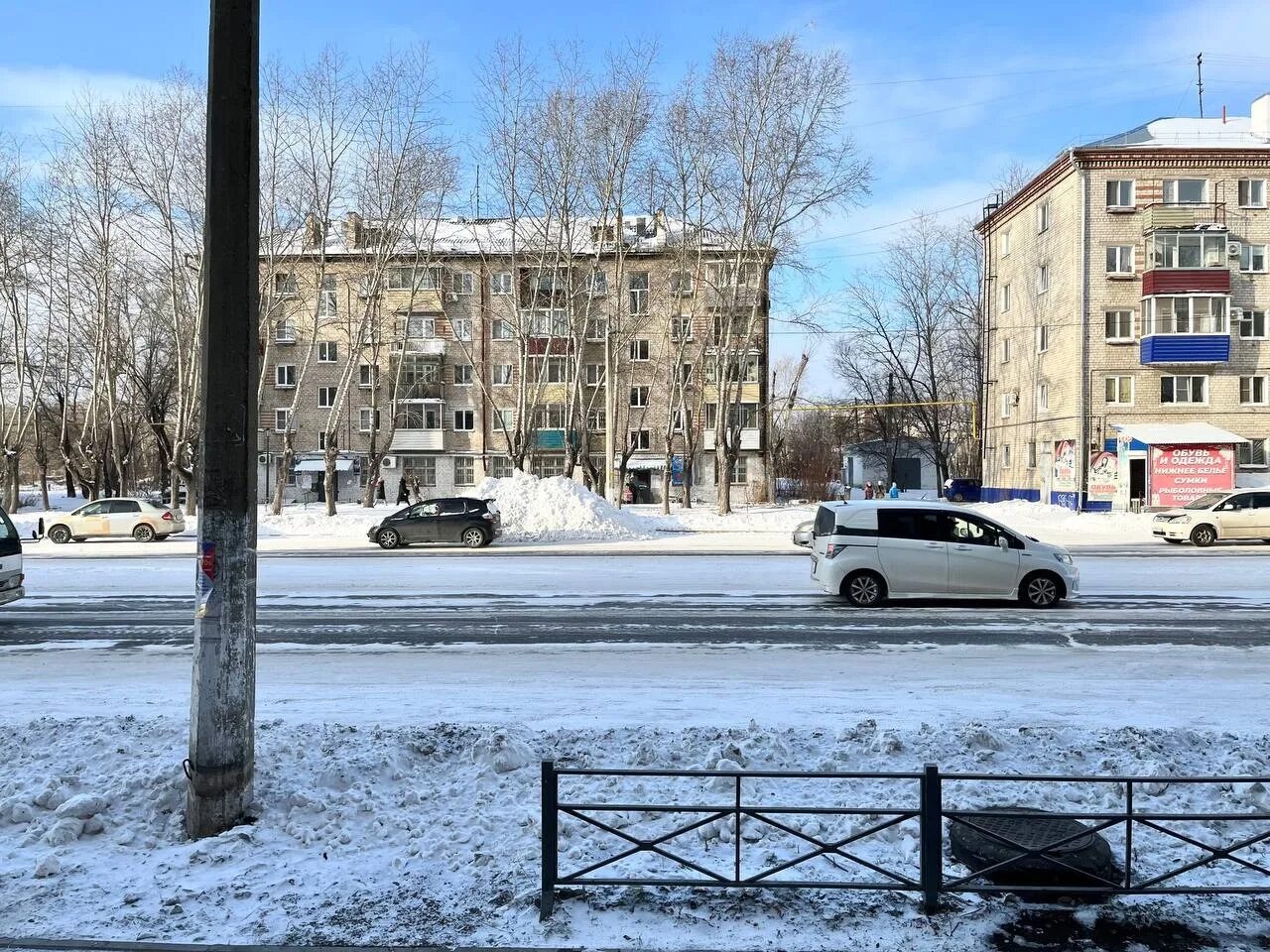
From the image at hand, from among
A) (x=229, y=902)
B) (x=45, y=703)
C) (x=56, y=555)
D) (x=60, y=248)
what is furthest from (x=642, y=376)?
(x=229, y=902)

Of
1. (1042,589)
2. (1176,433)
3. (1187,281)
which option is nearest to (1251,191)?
(1187,281)

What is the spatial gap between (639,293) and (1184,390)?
26.5 m

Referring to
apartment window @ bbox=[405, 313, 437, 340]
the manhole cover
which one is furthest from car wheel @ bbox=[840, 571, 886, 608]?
apartment window @ bbox=[405, 313, 437, 340]

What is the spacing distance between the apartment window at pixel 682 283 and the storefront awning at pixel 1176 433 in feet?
61.1

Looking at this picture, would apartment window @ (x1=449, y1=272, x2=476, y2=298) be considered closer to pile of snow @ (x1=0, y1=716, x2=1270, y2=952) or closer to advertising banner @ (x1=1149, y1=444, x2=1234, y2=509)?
advertising banner @ (x1=1149, y1=444, x2=1234, y2=509)

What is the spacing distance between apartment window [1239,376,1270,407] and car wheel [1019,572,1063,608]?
32966mm

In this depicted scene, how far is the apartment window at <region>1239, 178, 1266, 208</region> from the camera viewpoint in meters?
41.6

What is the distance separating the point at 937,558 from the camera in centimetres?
1447

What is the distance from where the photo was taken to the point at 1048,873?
4.72 meters

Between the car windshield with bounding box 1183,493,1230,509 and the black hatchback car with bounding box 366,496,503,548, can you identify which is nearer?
the car windshield with bounding box 1183,493,1230,509

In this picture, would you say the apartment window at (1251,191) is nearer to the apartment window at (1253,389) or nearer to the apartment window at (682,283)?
the apartment window at (1253,389)

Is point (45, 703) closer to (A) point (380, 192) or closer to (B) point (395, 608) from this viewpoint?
(B) point (395, 608)

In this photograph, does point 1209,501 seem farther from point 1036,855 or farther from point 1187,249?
point 1036,855

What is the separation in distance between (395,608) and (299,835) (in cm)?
944
